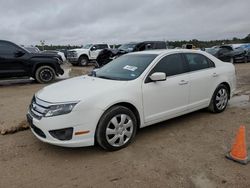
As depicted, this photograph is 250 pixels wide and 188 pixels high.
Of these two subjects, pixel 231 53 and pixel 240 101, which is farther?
pixel 231 53

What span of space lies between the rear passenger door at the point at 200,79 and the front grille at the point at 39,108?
108 inches

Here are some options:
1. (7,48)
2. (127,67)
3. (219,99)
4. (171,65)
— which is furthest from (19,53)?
(219,99)

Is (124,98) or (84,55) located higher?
(84,55)

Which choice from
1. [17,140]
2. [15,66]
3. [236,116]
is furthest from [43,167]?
[15,66]

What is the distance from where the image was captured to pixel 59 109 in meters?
3.73

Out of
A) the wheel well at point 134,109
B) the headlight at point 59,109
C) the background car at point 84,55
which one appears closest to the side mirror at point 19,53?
the headlight at point 59,109

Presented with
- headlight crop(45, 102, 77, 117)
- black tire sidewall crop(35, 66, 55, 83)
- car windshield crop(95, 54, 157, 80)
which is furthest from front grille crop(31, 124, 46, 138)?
black tire sidewall crop(35, 66, 55, 83)

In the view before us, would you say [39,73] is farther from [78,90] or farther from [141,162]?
[141,162]

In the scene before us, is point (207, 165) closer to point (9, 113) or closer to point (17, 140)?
point (17, 140)

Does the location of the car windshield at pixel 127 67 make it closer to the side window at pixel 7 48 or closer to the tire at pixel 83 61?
the side window at pixel 7 48

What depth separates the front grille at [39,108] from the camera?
3.83 m

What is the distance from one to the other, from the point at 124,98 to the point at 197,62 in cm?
221

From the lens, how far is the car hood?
385 cm

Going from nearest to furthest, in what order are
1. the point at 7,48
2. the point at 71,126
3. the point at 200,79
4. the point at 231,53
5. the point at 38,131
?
1. the point at 71,126
2. the point at 38,131
3. the point at 200,79
4. the point at 7,48
5. the point at 231,53
